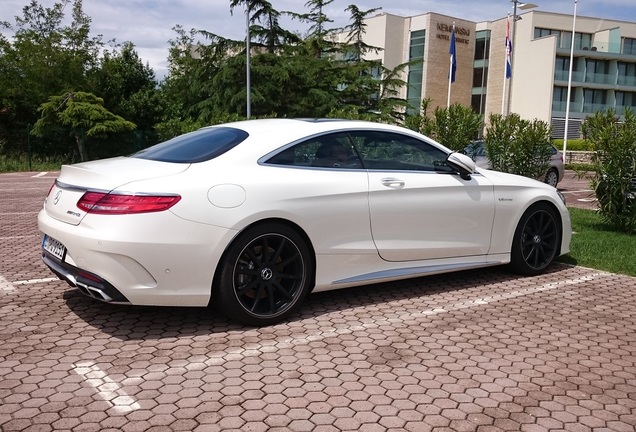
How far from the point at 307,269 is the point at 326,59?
30.4 m

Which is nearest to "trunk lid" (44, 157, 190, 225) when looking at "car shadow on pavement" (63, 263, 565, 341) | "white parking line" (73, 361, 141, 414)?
"car shadow on pavement" (63, 263, 565, 341)

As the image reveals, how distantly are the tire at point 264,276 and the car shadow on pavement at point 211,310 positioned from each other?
15 centimetres

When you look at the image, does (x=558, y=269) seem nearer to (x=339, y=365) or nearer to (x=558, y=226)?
(x=558, y=226)

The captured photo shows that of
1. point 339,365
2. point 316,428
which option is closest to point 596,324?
point 339,365

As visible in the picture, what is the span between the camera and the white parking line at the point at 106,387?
10.7 feet

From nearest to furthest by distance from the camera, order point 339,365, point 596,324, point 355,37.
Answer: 1. point 339,365
2. point 596,324
3. point 355,37

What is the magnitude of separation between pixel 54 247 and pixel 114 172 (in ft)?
2.42

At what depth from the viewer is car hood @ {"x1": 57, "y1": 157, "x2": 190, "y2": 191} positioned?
4.29 meters

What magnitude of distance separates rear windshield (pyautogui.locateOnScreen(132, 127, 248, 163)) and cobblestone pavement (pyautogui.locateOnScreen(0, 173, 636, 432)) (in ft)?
4.03

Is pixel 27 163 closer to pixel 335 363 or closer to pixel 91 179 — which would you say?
pixel 91 179

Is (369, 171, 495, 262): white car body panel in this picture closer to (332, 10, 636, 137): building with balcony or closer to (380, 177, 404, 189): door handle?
(380, 177, 404, 189): door handle

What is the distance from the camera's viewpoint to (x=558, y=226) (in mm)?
6562

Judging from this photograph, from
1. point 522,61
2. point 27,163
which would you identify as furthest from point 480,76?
point 27,163

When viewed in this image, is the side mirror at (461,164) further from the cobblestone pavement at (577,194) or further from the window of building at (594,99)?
the window of building at (594,99)
